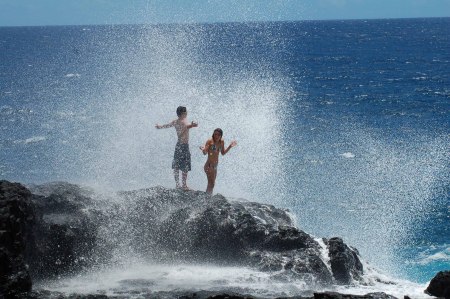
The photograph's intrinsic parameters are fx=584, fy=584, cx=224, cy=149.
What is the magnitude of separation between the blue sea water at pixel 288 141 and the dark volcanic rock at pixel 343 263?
4.76 metres

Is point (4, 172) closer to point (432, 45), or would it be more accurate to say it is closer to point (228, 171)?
point (228, 171)

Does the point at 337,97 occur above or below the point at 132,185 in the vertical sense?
above

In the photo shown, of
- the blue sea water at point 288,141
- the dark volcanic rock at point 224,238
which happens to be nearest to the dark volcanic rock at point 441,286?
the dark volcanic rock at point 224,238

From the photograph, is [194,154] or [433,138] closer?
[194,154]

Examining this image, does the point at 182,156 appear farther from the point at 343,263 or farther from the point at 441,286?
the point at 441,286

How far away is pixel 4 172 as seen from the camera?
28.8 m

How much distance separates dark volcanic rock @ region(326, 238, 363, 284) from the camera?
41.3ft

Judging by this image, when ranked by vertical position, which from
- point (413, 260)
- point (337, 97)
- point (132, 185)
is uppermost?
point (337, 97)

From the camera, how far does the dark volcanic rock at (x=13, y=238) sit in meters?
10.0

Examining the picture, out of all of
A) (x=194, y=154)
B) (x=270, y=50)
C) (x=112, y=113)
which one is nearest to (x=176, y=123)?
(x=194, y=154)

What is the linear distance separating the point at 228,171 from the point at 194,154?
2.14 m

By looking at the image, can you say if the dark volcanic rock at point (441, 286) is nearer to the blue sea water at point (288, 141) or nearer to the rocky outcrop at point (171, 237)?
the rocky outcrop at point (171, 237)

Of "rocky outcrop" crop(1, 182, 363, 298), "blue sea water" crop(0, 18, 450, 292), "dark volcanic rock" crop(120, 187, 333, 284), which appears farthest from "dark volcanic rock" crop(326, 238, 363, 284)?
"blue sea water" crop(0, 18, 450, 292)

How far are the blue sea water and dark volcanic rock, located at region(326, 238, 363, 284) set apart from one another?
4.76m
